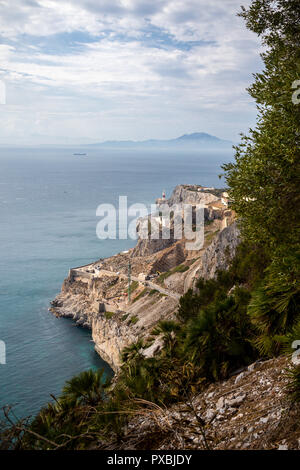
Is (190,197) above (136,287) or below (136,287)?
above

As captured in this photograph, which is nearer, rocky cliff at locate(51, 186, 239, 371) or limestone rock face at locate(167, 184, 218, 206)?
rocky cliff at locate(51, 186, 239, 371)

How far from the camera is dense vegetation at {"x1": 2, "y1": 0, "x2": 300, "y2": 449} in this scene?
8.90 metres

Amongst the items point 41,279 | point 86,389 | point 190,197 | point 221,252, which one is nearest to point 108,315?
point 221,252

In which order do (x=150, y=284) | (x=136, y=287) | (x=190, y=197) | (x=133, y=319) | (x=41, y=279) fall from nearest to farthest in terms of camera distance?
(x=133, y=319) < (x=150, y=284) < (x=136, y=287) < (x=41, y=279) < (x=190, y=197)

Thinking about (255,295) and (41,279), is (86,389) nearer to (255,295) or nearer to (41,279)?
(255,295)

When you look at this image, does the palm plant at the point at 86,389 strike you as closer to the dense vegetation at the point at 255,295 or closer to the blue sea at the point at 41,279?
the dense vegetation at the point at 255,295

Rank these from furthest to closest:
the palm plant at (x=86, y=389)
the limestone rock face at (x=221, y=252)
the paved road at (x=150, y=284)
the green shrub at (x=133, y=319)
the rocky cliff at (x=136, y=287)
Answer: the paved road at (x=150, y=284)
the green shrub at (x=133, y=319)
the rocky cliff at (x=136, y=287)
the limestone rock face at (x=221, y=252)
the palm plant at (x=86, y=389)

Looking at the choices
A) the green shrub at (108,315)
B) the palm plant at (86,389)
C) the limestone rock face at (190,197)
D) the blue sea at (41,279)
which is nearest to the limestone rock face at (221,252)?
the green shrub at (108,315)

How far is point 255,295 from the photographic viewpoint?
31.2 feet

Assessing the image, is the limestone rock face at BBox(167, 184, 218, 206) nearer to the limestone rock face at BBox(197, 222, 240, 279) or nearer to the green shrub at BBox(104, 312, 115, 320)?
the green shrub at BBox(104, 312, 115, 320)

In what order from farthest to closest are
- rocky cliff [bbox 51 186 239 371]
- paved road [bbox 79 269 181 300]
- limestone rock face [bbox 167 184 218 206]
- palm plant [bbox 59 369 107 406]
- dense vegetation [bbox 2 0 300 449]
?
limestone rock face [bbox 167 184 218 206] < paved road [bbox 79 269 181 300] < rocky cliff [bbox 51 186 239 371] < palm plant [bbox 59 369 107 406] < dense vegetation [bbox 2 0 300 449]

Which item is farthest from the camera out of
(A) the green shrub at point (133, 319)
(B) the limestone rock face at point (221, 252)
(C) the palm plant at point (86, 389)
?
(A) the green shrub at point (133, 319)

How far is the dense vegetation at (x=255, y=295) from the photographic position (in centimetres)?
890

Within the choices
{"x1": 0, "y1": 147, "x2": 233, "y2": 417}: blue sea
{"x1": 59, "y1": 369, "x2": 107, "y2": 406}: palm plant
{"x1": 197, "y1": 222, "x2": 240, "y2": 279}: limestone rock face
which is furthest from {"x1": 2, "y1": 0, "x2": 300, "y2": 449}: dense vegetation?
{"x1": 197, "y1": 222, "x2": 240, "y2": 279}: limestone rock face
